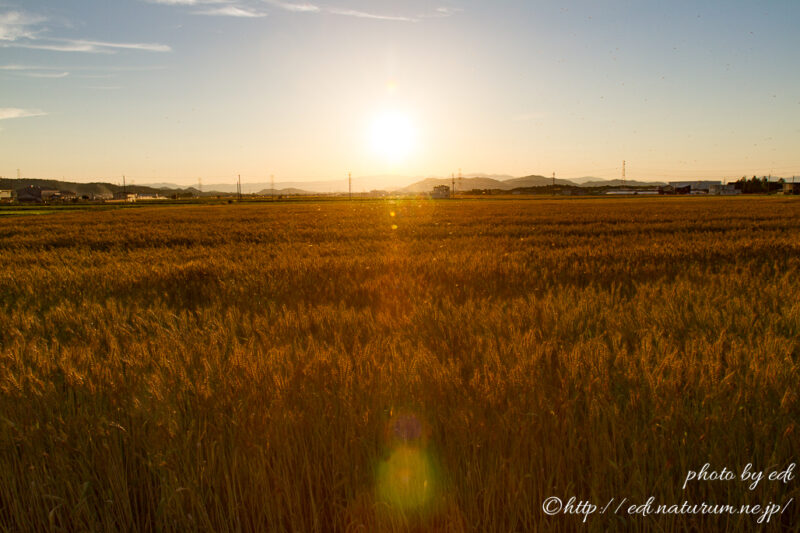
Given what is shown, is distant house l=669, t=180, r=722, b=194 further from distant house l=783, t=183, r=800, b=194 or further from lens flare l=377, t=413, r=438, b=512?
lens flare l=377, t=413, r=438, b=512

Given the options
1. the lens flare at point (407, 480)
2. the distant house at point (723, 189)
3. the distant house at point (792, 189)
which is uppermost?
the distant house at point (723, 189)

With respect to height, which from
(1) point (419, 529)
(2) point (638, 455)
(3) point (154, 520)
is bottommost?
(3) point (154, 520)

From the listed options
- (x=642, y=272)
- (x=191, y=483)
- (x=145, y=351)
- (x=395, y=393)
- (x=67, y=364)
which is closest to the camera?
(x=191, y=483)

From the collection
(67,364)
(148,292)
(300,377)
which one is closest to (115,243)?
(148,292)

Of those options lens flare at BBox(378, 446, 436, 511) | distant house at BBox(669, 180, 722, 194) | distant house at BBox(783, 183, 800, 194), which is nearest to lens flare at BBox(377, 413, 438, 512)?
lens flare at BBox(378, 446, 436, 511)

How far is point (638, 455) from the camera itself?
6.56 ft

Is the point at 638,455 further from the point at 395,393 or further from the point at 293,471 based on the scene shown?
the point at 293,471

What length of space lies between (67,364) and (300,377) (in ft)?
5.23

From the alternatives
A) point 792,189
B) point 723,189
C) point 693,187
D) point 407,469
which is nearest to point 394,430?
point 407,469

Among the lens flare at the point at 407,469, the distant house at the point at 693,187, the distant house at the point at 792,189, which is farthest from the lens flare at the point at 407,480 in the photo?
the distant house at the point at 693,187

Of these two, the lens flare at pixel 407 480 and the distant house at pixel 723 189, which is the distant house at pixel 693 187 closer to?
the distant house at pixel 723 189

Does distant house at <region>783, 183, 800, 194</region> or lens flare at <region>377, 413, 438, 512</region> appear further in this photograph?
distant house at <region>783, 183, 800, 194</region>

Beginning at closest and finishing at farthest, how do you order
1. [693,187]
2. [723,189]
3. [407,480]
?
[407,480]
[723,189]
[693,187]

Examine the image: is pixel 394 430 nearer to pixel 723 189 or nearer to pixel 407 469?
pixel 407 469
